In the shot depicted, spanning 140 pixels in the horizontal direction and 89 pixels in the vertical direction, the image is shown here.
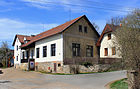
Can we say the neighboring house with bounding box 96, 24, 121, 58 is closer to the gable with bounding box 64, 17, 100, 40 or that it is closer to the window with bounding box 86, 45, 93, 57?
the window with bounding box 86, 45, 93, 57

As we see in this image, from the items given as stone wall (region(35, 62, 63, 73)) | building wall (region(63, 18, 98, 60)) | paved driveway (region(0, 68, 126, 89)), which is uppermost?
building wall (region(63, 18, 98, 60))

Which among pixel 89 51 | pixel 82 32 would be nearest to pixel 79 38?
pixel 82 32

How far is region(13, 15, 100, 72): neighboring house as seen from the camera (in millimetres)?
27281

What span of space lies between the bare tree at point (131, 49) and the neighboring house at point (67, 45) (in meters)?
15.5

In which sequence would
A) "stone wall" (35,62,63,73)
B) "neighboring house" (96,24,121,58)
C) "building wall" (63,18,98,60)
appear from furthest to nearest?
"neighboring house" (96,24,121,58)
"building wall" (63,18,98,60)
"stone wall" (35,62,63,73)

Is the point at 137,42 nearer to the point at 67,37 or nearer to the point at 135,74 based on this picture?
the point at 135,74

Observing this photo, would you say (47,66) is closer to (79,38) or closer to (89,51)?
(79,38)

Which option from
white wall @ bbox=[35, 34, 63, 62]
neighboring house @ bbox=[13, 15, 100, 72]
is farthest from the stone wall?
white wall @ bbox=[35, 34, 63, 62]

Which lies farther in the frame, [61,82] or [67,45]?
[67,45]

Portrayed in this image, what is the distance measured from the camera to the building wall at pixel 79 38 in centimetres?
2755

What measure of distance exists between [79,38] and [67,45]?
9.33 feet

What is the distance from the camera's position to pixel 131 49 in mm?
10445

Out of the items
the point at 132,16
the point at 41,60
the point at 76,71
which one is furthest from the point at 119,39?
the point at 41,60

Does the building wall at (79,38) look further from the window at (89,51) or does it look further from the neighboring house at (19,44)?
the neighboring house at (19,44)
